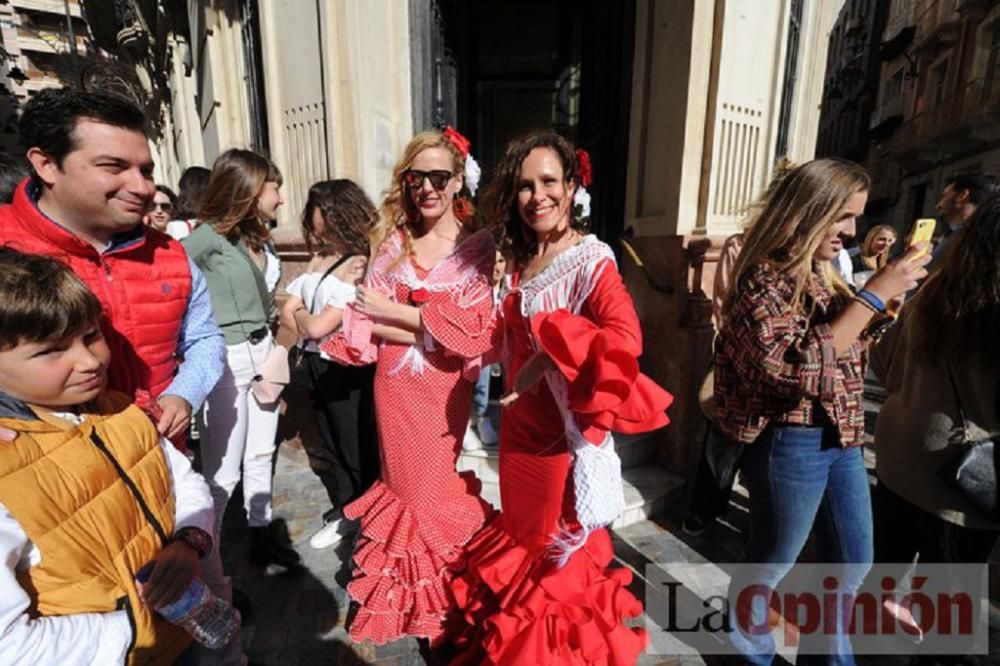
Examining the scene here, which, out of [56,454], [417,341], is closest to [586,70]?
[417,341]

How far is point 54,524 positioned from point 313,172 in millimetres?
3428

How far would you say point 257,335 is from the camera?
2555 millimetres

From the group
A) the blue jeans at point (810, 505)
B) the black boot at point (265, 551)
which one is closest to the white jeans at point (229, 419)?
the black boot at point (265, 551)

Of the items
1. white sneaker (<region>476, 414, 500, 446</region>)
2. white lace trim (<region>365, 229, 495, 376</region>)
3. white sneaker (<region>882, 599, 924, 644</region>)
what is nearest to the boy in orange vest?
white lace trim (<region>365, 229, 495, 376</region>)

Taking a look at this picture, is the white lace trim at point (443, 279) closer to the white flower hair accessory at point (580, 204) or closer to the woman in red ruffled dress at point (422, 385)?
the woman in red ruffled dress at point (422, 385)

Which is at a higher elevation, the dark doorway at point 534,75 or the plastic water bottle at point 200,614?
the dark doorway at point 534,75

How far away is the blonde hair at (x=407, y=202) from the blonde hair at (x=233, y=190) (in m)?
0.74

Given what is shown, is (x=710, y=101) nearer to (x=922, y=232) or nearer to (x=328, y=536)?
(x=922, y=232)

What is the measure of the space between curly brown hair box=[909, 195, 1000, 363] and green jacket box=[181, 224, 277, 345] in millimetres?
3060

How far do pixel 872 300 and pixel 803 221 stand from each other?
1.10 ft

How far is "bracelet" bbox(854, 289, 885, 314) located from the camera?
4.80 ft

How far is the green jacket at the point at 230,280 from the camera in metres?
2.31

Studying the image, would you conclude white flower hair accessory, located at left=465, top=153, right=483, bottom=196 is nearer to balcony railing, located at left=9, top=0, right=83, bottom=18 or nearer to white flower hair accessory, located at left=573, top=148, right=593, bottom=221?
white flower hair accessory, located at left=573, top=148, right=593, bottom=221

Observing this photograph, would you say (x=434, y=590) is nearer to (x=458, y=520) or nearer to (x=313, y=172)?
(x=458, y=520)
